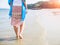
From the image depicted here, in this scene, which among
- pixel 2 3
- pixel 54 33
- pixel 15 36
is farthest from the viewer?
pixel 2 3

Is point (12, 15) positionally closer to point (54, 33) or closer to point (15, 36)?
point (15, 36)

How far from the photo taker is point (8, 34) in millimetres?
4180

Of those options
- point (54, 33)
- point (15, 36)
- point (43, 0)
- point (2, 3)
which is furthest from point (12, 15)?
point (2, 3)

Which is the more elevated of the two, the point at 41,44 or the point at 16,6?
the point at 16,6

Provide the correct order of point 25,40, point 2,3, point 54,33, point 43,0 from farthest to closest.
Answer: point 2,3 → point 43,0 → point 54,33 → point 25,40

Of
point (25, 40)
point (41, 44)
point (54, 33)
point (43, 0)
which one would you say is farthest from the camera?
point (43, 0)

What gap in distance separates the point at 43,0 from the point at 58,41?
5.50 metres

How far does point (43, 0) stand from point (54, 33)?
4.87 meters

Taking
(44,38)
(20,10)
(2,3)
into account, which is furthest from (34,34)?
(2,3)

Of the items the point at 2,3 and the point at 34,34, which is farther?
the point at 2,3

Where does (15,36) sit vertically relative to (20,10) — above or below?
below

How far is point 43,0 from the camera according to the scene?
898 cm

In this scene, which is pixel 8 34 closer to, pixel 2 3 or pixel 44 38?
pixel 44 38

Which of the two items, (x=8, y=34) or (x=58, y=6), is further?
(x=58, y=6)
